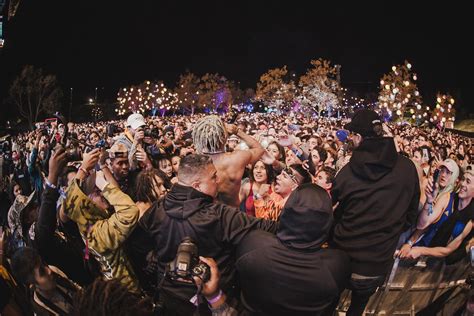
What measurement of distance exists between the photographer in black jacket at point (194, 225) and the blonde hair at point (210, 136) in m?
1.01

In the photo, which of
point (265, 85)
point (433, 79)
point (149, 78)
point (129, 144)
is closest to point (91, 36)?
point (149, 78)

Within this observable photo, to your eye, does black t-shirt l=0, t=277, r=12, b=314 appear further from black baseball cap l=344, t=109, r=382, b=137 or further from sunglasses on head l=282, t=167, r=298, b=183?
sunglasses on head l=282, t=167, r=298, b=183

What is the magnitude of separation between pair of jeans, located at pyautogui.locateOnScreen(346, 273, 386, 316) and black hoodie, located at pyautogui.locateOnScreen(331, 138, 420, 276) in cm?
5

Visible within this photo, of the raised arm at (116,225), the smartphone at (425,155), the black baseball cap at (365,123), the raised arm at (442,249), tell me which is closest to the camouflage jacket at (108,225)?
the raised arm at (116,225)

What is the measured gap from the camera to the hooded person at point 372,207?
10.2 feet

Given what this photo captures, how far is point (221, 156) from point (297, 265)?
5.84 ft

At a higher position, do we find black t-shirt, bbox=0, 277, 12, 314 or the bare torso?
the bare torso

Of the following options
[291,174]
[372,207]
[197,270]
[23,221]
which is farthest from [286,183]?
[23,221]

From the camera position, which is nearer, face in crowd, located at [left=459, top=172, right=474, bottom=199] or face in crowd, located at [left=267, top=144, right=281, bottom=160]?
face in crowd, located at [left=459, top=172, right=474, bottom=199]

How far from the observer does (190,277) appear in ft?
7.43

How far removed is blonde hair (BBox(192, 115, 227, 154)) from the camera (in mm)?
4050

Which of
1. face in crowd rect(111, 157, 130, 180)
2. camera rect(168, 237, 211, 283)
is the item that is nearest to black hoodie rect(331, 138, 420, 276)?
camera rect(168, 237, 211, 283)

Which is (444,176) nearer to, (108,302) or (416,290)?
(416,290)

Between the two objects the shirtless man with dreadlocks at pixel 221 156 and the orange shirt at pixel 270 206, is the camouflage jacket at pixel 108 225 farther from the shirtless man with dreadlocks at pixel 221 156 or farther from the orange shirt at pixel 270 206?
the orange shirt at pixel 270 206
